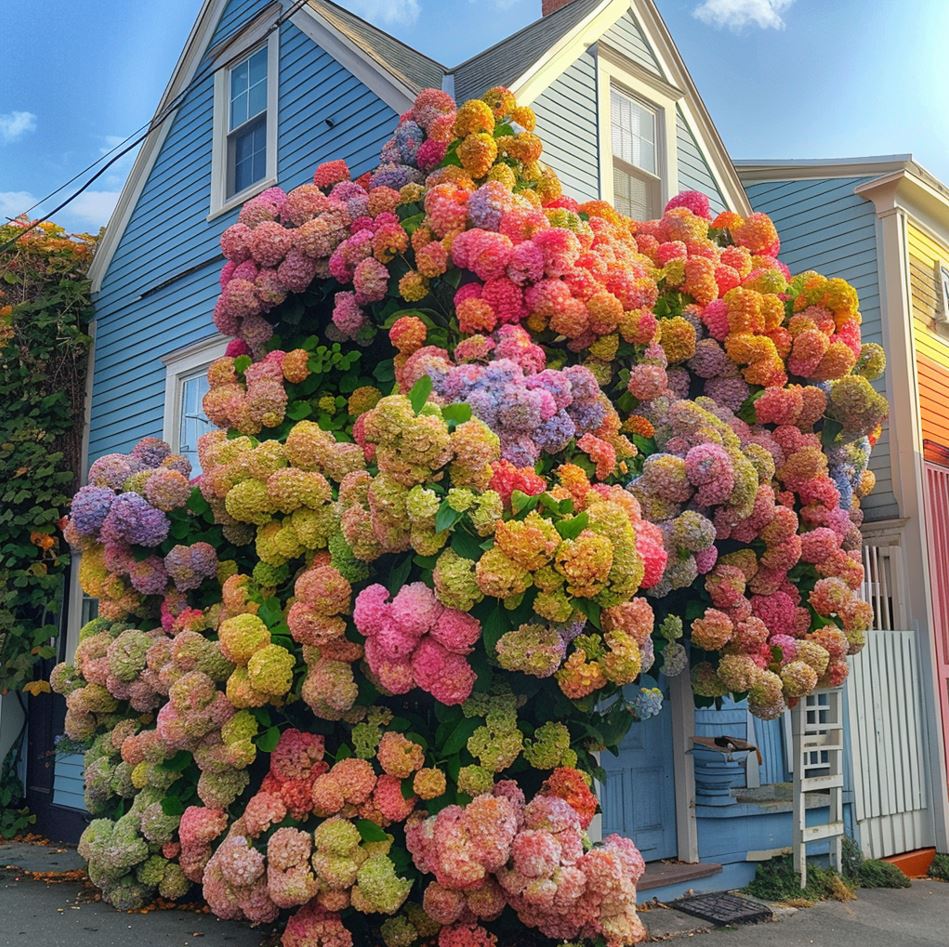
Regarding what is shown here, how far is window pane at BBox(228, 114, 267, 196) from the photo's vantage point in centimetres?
957

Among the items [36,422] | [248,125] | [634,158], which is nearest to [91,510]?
[36,422]

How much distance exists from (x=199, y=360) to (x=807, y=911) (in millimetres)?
6890

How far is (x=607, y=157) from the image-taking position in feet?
29.1

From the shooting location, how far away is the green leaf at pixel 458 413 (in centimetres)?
501

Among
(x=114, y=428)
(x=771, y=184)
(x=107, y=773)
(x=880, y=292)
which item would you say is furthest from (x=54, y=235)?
(x=880, y=292)

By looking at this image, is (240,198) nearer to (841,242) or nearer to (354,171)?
(354,171)

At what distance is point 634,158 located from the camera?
9.39 metres

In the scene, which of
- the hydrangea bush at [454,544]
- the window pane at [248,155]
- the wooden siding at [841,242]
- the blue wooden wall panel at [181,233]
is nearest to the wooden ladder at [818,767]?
the hydrangea bush at [454,544]

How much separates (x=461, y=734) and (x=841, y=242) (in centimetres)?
793

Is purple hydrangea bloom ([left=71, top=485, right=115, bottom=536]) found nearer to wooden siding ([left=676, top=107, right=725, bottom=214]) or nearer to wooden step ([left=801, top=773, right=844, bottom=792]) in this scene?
wooden step ([left=801, top=773, right=844, bottom=792])

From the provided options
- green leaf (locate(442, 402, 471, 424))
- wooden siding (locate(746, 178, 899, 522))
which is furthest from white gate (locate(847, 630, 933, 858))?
green leaf (locate(442, 402, 471, 424))

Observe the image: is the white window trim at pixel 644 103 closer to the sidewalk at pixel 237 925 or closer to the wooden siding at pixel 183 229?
the wooden siding at pixel 183 229

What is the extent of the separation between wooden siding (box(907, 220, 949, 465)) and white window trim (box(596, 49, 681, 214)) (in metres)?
2.88

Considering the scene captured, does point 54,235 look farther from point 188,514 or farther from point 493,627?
point 493,627
